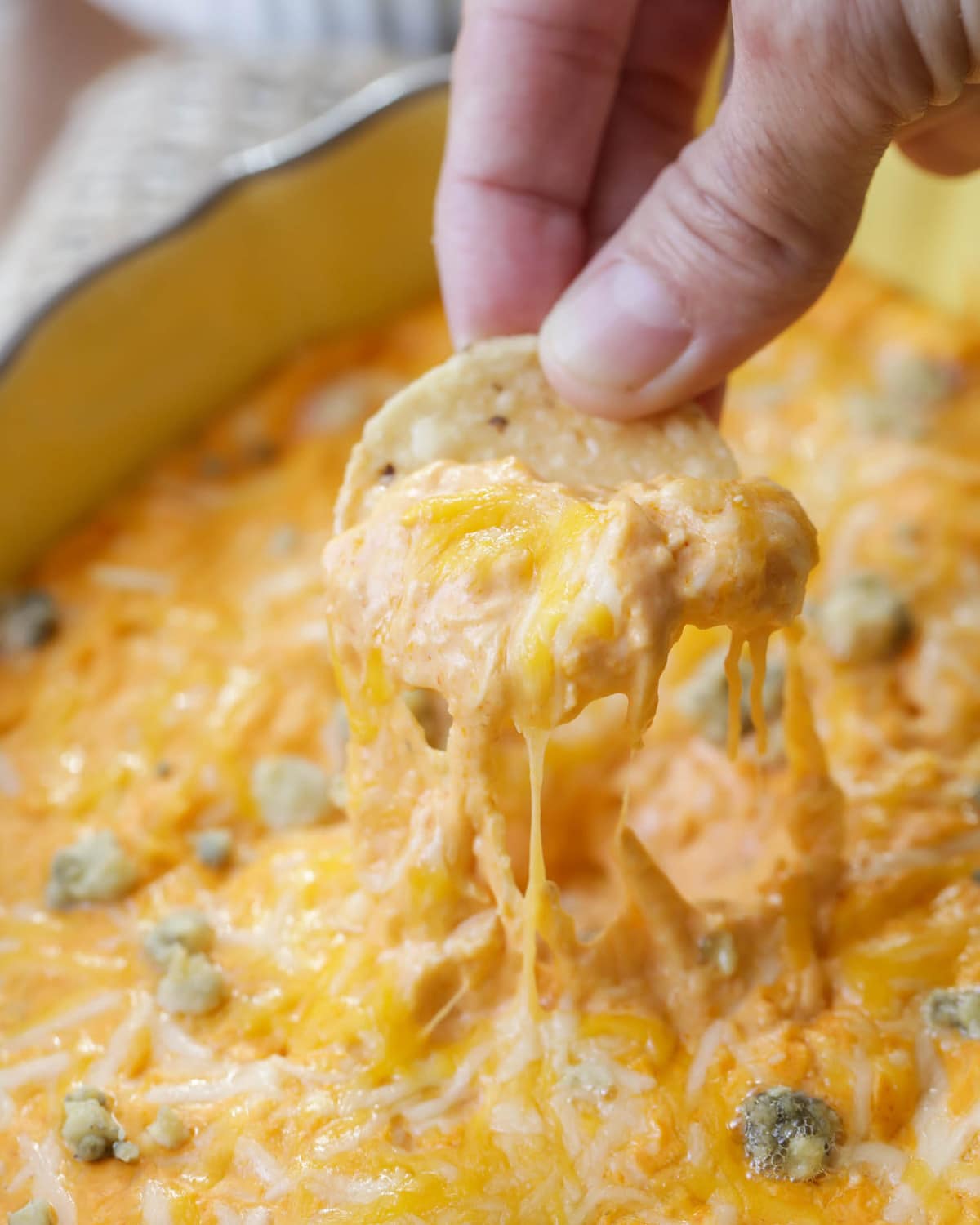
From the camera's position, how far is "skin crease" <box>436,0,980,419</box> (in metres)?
1.19

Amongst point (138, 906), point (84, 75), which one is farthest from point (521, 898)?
point (84, 75)

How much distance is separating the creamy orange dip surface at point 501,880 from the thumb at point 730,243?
0.23m

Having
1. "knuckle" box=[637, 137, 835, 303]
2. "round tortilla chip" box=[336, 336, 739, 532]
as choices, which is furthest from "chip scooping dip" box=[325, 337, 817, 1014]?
"knuckle" box=[637, 137, 835, 303]

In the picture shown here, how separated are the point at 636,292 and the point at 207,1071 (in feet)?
3.26

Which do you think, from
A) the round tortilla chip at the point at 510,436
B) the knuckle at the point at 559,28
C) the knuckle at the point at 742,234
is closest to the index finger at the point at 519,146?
the knuckle at the point at 559,28

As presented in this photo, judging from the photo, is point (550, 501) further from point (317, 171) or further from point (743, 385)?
point (317, 171)

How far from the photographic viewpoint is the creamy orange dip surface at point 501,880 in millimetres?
1319

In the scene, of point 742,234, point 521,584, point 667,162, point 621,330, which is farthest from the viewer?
point 667,162

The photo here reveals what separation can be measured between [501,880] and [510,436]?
0.51m

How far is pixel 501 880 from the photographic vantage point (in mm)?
1438

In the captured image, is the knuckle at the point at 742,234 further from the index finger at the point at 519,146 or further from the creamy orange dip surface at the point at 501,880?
the index finger at the point at 519,146

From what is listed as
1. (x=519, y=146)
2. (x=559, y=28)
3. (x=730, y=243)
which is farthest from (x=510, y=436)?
(x=559, y=28)

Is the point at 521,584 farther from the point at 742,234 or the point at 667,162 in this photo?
the point at 667,162

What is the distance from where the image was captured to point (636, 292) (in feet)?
4.88
